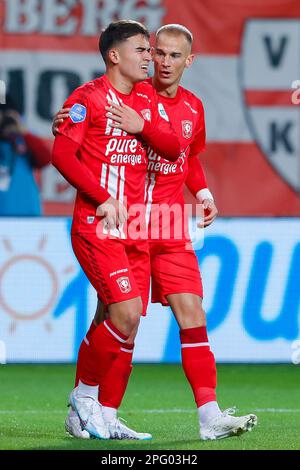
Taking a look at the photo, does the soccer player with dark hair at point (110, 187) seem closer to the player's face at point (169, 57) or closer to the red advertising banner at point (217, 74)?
the player's face at point (169, 57)

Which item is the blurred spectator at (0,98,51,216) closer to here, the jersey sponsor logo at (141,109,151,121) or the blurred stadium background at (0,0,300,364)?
the blurred stadium background at (0,0,300,364)

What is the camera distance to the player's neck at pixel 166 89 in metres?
6.12

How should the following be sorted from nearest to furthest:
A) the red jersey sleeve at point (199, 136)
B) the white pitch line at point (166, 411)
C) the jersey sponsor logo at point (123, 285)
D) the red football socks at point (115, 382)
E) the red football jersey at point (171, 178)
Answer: the jersey sponsor logo at point (123, 285) → the red football socks at point (115, 382) → the red football jersey at point (171, 178) → the red jersey sleeve at point (199, 136) → the white pitch line at point (166, 411)

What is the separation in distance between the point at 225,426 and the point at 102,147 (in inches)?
52.5

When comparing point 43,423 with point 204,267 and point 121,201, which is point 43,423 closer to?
point 121,201

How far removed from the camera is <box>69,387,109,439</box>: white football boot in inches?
226

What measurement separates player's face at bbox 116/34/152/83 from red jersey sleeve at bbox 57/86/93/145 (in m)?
0.25

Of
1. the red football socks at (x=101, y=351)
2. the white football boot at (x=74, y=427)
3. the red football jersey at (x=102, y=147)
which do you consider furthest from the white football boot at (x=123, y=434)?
the red football jersey at (x=102, y=147)

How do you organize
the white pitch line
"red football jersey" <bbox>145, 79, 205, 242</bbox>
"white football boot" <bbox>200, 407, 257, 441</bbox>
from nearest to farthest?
"white football boot" <bbox>200, 407, 257, 441</bbox>
"red football jersey" <bbox>145, 79, 205, 242</bbox>
the white pitch line

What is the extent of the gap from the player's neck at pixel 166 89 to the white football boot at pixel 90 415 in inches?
57.8

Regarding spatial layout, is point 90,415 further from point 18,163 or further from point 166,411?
point 18,163

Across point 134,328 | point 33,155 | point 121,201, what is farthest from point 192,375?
point 33,155

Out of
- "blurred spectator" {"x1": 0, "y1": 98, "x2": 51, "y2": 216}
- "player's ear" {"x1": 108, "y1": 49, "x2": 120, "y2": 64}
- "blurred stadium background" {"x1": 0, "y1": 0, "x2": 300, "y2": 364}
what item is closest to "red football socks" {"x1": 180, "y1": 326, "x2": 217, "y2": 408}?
"player's ear" {"x1": 108, "y1": 49, "x2": 120, "y2": 64}

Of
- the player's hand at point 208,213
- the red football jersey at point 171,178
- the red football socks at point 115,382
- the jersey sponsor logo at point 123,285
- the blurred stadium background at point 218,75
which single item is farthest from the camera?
the blurred stadium background at point 218,75
